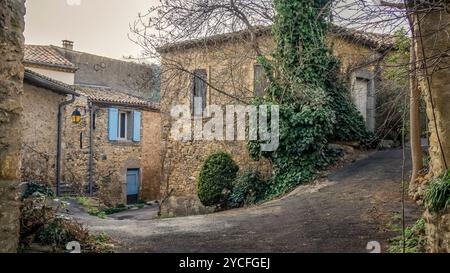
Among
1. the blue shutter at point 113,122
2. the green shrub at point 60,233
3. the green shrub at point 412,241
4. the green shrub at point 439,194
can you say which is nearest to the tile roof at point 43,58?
the blue shutter at point 113,122

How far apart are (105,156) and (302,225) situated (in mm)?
11675

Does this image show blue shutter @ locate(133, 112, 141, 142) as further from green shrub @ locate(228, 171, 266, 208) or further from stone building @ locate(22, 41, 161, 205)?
green shrub @ locate(228, 171, 266, 208)

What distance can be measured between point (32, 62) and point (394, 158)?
34.3ft

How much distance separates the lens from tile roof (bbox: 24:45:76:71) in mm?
12864

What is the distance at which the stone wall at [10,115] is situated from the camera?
350 cm

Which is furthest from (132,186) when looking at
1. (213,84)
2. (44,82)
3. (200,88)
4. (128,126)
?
(44,82)

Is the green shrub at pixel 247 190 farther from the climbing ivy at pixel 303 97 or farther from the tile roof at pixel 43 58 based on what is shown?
the tile roof at pixel 43 58

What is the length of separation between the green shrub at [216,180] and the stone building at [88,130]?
275 cm

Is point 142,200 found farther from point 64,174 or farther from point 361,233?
point 361,233

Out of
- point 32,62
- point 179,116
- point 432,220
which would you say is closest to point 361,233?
point 432,220

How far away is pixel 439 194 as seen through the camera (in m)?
3.72

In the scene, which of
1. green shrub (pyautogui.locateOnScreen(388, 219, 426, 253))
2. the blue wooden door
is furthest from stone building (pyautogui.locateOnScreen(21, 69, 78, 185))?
green shrub (pyautogui.locateOnScreen(388, 219, 426, 253))

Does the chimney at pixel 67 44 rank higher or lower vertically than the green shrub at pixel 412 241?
higher

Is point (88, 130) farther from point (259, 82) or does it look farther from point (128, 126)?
point (259, 82)
